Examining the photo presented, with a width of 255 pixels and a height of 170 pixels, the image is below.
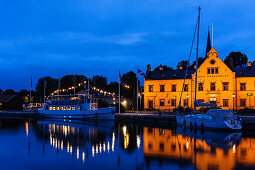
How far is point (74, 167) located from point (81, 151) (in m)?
5.14

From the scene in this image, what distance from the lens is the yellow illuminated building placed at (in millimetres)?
19000

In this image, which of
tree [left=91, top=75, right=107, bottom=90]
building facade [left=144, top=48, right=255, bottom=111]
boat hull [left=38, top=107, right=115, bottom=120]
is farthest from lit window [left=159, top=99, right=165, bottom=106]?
tree [left=91, top=75, right=107, bottom=90]

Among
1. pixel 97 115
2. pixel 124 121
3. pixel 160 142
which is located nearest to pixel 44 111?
pixel 97 115

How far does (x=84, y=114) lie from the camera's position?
57906mm

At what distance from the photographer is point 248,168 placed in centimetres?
1750

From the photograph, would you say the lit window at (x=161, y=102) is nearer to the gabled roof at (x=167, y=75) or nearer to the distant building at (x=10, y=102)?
the gabled roof at (x=167, y=75)

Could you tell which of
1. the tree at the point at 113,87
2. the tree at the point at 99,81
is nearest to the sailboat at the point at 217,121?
the tree at the point at 113,87

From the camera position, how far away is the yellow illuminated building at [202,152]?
748 inches

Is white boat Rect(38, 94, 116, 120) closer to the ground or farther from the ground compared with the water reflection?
farther from the ground

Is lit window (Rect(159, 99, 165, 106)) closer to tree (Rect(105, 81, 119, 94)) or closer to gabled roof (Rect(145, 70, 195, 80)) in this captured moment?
gabled roof (Rect(145, 70, 195, 80))

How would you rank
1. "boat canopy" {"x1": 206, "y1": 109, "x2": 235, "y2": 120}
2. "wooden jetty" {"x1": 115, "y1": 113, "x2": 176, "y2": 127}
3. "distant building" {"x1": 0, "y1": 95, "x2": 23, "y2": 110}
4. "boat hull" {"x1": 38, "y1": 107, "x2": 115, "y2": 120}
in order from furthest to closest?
1. "distant building" {"x1": 0, "y1": 95, "x2": 23, "y2": 110}
2. "boat hull" {"x1": 38, "y1": 107, "x2": 115, "y2": 120}
3. "wooden jetty" {"x1": 115, "y1": 113, "x2": 176, "y2": 127}
4. "boat canopy" {"x1": 206, "y1": 109, "x2": 235, "y2": 120}

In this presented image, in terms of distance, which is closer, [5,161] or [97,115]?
[5,161]

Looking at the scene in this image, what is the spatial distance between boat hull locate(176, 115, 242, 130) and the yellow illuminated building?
16.2 ft

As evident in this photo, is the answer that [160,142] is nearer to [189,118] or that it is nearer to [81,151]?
[81,151]
